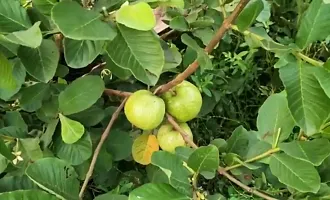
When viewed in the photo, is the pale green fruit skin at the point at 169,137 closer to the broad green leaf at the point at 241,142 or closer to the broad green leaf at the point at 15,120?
the broad green leaf at the point at 241,142

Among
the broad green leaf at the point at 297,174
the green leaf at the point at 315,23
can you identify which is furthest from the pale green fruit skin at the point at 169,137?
the green leaf at the point at 315,23

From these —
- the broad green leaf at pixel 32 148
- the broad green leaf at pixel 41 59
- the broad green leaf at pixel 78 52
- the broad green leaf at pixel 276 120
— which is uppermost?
the broad green leaf at pixel 78 52

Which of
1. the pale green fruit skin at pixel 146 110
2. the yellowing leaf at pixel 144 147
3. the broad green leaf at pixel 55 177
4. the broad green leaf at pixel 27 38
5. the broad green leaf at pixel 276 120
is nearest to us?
the broad green leaf at pixel 27 38

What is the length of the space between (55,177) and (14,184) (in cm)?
13

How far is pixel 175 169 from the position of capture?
2.78ft

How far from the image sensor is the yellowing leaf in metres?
1.10

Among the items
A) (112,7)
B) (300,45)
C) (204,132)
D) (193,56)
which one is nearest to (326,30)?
(300,45)

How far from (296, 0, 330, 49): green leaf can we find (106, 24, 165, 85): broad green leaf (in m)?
0.19

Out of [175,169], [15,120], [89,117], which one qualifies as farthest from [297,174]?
[15,120]

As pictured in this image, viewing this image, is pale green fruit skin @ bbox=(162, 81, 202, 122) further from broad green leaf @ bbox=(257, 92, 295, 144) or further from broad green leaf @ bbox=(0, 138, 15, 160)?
broad green leaf @ bbox=(0, 138, 15, 160)

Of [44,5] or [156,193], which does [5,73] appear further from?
[156,193]

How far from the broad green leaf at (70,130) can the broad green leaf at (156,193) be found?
179mm

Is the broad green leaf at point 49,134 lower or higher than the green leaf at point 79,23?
lower

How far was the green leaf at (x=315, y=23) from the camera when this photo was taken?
76cm
